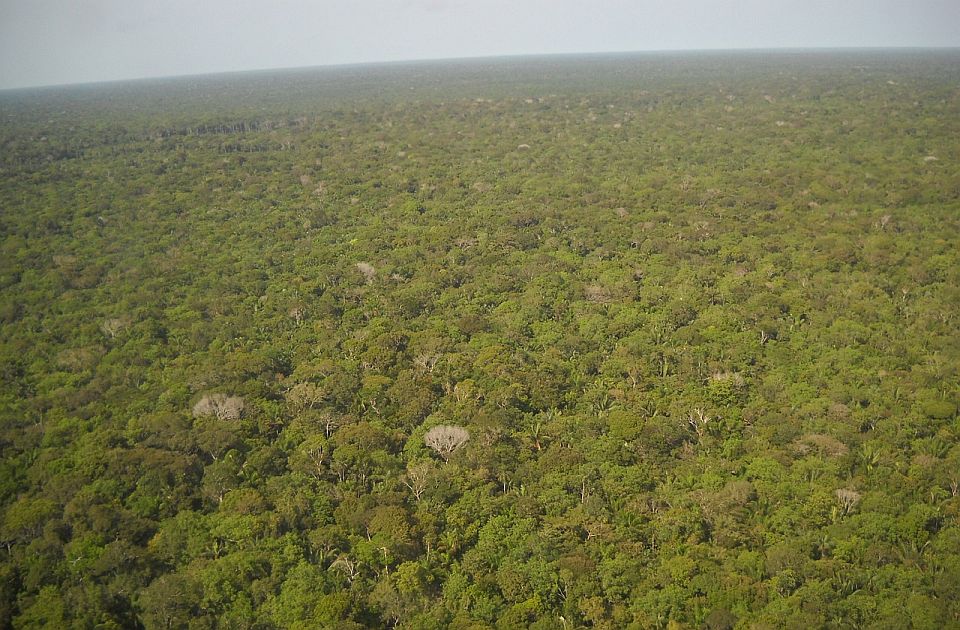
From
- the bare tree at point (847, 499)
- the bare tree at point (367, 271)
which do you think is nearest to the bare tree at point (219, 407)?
the bare tree at point (367, 271)

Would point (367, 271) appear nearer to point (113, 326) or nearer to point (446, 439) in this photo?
point (113, 326)

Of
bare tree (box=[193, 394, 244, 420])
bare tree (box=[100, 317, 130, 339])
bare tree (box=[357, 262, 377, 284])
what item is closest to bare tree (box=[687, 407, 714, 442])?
bare tree (box=[193, 394, 244, 420])

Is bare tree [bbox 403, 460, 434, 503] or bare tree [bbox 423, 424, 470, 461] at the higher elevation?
bare tree [bbox 423, 424, 470, 461]

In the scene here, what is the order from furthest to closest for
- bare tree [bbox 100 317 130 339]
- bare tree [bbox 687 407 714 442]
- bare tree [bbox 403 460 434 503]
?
bare tree [bbox 100 317 130 339], bare tree [bbox 687 407 714 442], bare tree [bbox 403 460 434 503]

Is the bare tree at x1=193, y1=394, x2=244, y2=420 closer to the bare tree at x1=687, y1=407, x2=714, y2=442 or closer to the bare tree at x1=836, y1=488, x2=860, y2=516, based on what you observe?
the bare tree at x1=687, y1=407, x2=714, y2=442

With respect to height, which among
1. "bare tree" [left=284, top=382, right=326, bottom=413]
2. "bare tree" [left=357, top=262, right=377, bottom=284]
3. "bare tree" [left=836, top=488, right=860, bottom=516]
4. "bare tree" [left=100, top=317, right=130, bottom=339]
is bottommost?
"bare tree" [left=836, top=488, right=860, bottom=516]

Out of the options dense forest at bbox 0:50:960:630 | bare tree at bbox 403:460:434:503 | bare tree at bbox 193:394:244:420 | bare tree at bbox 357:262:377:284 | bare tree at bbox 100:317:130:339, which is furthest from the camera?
bare tree at bbox 357:262:377:284

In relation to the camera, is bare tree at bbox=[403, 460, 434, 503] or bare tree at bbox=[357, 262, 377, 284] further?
bare tree at bbox=[357, 262, 377, 284]
